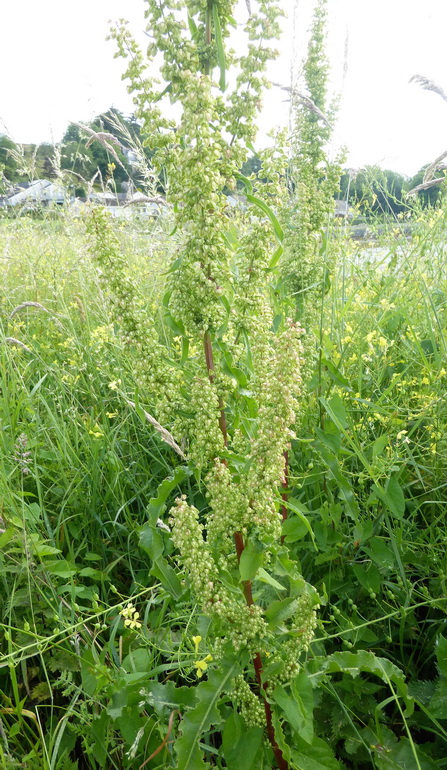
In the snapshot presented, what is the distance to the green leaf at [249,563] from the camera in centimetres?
112

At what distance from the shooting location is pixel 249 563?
1.13m

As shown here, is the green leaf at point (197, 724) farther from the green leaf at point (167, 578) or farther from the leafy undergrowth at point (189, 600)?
the green leaf at point (167, 578)

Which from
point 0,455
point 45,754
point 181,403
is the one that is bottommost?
point 45,754

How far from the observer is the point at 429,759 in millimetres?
1396

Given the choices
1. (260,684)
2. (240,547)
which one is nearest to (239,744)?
(260,684)

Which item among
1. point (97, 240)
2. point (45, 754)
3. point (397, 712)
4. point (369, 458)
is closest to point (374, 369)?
point (369, 458)

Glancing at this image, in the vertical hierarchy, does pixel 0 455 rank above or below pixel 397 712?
above

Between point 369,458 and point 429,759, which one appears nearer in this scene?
point 429,759

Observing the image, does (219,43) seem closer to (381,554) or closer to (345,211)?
(381,554)

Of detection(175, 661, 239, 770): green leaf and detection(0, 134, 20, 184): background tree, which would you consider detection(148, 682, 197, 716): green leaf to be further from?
detection(0, 134, 20, 184): background tree

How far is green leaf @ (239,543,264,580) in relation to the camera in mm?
1120

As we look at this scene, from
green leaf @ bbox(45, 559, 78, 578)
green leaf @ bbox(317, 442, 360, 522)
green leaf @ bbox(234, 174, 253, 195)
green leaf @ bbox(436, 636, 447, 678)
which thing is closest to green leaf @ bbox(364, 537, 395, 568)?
green leaf @ bbox(317, 442, 360, 522)

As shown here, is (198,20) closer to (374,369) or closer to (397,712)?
(374,369)

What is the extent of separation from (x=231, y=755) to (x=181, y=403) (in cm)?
93
